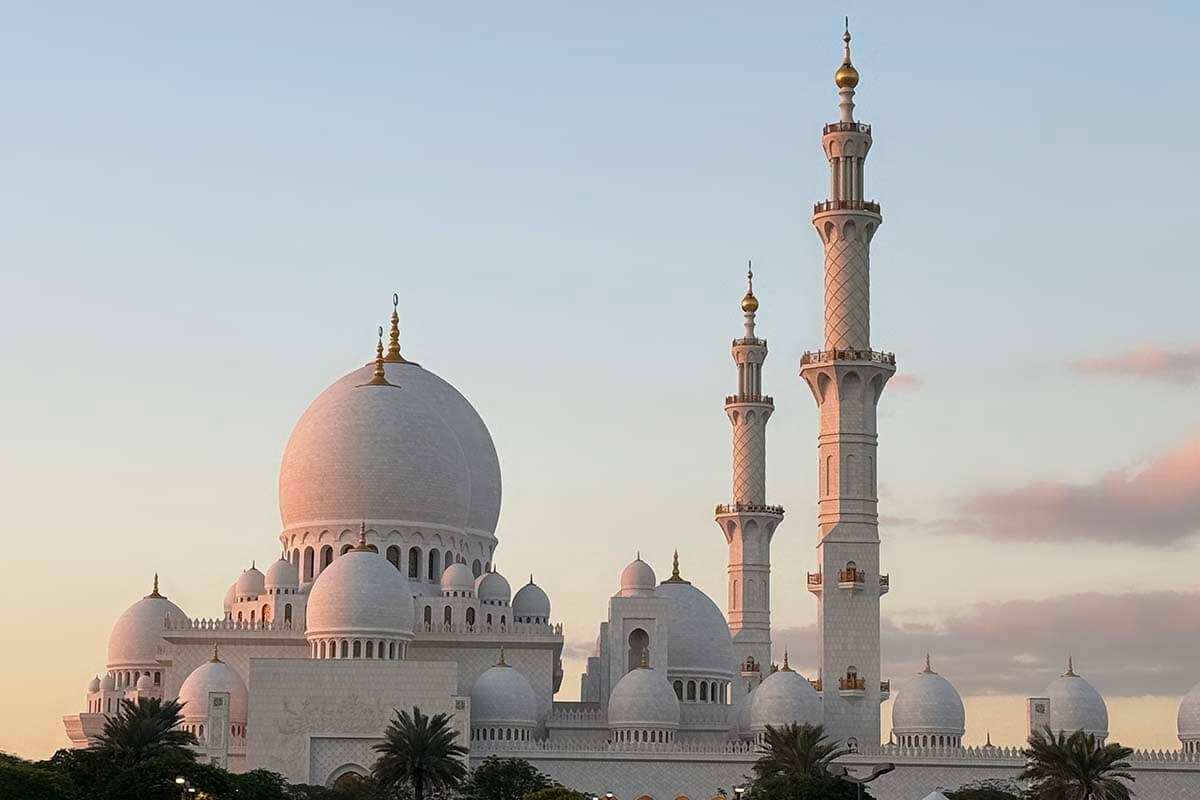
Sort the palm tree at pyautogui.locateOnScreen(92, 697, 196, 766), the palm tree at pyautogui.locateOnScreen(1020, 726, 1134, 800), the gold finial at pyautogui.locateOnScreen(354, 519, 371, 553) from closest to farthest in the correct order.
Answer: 1. the palm tree at pyautogui.locateOnScreen(1020, 726, 1134, 800)
2. the palm tree at pyautogui.locateOnScreen(92, 697, 196, 766)
3. the gold finial at pyautogui.locateOnScreen(354, 519, 371, 553)

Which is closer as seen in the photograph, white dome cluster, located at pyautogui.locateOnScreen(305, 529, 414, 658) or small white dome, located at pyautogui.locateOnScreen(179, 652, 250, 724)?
small white dome, located at pyautogui.locateOnScreen(179, 652, 250, 724)

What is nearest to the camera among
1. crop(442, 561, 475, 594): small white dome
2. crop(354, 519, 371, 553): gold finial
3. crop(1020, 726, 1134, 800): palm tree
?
crop(1020, 726, 1134, 800): palm tree

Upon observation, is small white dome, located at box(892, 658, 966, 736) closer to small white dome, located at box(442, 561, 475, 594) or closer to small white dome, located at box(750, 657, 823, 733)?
A: small white dome, located at box(750, 657, 823, 733)

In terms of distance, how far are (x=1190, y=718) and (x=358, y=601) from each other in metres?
25.9

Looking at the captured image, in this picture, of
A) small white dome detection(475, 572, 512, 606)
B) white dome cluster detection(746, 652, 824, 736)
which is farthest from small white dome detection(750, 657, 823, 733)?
small white dome detection(475, 572, 512, 606)

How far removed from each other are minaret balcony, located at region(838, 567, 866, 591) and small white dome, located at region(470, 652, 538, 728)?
10.0 metres

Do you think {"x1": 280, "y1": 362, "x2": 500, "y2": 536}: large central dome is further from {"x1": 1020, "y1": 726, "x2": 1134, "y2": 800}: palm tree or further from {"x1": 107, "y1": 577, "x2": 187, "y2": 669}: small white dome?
{"x1": 1020, "y1": 726, "x2": 1134, "y2": 800}: palm tree

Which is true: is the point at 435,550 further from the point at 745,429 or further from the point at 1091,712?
the point at 1091,712

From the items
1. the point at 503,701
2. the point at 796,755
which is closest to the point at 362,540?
the point at 503,701

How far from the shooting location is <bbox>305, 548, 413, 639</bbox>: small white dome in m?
71.6

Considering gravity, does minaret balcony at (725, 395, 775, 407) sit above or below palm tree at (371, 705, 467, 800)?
above

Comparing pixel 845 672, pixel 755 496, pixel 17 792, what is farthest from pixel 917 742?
pixel 17 792

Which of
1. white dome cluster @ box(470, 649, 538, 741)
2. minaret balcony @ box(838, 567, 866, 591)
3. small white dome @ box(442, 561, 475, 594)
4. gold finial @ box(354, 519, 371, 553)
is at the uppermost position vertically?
gold finial @ box(354, 519, 371, 553)

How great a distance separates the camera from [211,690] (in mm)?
70750
